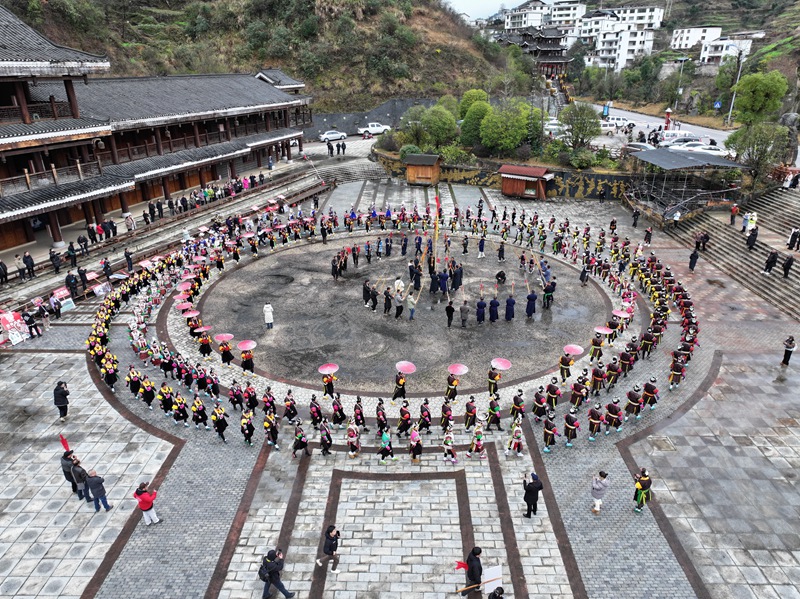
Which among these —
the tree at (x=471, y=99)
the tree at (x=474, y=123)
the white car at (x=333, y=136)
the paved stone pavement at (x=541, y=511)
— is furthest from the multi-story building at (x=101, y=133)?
the tree at (x=471, y=99)

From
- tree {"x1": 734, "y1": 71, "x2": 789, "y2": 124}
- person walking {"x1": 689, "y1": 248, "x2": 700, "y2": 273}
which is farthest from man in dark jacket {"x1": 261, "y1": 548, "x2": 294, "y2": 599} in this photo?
tree {"x1": 734, "y1": 71, "x2": 789, "y2": 124}

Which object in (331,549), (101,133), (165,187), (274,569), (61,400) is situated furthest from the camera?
(165,187)

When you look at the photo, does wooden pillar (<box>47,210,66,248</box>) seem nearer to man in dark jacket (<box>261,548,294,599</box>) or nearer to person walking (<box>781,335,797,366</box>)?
man in dark jacket (<box>261,548,294,599</box>)

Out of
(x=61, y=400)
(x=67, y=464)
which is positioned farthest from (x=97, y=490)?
(x=61, y=400)

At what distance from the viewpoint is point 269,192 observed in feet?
130

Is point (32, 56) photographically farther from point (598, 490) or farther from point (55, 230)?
point (598, 490)

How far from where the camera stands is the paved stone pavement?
10.8 m

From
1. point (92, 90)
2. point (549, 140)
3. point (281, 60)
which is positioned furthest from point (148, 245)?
point (281, 60)

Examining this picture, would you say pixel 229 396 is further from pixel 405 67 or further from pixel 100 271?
pixel 405 67

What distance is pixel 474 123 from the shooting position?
45.4 metres

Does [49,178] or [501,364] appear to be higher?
[49,178]

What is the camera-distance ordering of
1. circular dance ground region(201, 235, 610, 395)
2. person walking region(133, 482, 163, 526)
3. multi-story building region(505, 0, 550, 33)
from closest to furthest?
1. person walking region(133, 482, 163, 526)
2. circular dance ground region(201, 235, 610, 395)
3. multi-story building region(505, 0, 550, 33)

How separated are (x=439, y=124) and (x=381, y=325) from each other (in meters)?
29.9

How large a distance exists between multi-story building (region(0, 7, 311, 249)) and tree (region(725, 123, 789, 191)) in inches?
1395
